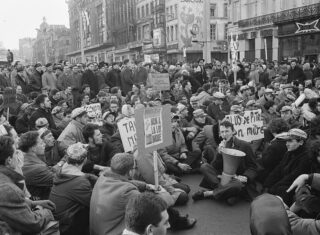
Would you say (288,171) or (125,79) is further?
(125,79)

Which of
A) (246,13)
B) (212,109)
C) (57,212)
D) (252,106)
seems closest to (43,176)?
(57,212)

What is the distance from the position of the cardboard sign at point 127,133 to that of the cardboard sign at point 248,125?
2151mm

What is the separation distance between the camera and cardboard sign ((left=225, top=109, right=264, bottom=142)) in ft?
26.4

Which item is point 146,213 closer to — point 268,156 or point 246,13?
point 268,156

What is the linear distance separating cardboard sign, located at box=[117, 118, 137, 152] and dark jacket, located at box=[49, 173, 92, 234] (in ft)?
6.49

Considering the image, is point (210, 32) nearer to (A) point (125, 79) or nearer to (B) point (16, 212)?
(A) point (125, 79)

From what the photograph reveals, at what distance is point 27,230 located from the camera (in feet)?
12.0

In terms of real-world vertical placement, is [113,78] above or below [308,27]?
below

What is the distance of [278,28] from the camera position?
35.2 metres

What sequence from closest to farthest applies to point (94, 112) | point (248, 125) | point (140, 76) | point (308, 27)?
point (248, 125) < point (94, 112) < point (140, 76) < point (308, 27)

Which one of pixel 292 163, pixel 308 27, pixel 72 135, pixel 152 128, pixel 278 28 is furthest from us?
pixel 278 28

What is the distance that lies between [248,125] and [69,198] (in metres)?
4.62

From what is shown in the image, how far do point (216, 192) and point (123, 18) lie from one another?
74.9 meters

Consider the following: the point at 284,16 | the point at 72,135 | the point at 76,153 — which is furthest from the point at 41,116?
the point at 284,16
